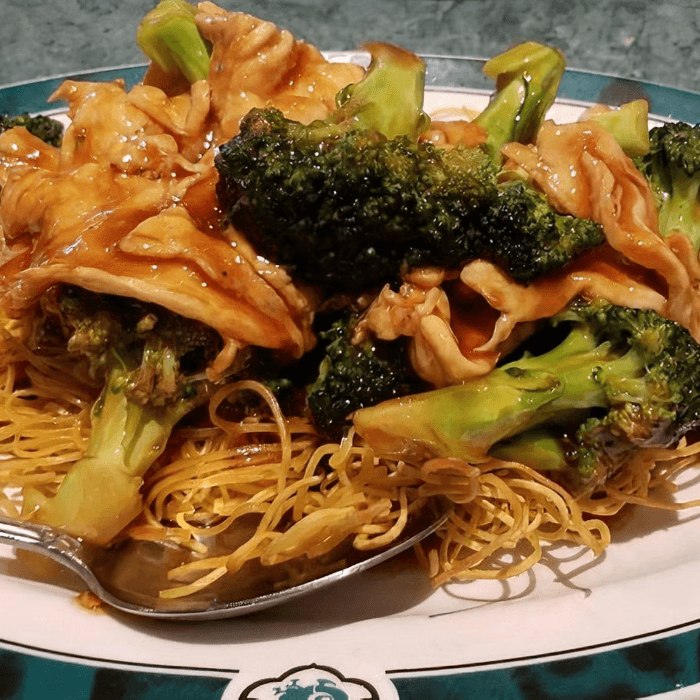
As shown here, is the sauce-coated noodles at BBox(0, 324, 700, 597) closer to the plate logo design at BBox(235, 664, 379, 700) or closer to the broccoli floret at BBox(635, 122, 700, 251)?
the plate logo design at BBox(235, 664, 379, 700)

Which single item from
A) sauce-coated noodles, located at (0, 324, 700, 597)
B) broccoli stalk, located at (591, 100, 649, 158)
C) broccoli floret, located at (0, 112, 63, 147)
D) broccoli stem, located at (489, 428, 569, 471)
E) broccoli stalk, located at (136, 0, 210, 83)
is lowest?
sauce-coated noodles, located at (0, 324, 700, 597)

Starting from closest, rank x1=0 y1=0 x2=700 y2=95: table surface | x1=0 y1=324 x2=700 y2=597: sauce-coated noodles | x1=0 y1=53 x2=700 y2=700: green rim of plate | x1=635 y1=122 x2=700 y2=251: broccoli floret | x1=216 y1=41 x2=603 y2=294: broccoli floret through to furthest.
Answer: x1=0 y1=53 x2=700 y2=700: green rim of plate
x1=216 y1=41 x2=603 y2=294: broccoli floret
x1=0 y1=324 x2=700 y2=597: sauce-coated noodles
x1=635 y1=122 x2=700 y2=251: broccoli floret
x1=0 y1=0 x2=700 y2=95: table surface

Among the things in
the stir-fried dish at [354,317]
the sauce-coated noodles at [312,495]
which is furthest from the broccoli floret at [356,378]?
the sauce-coated noodles at [312,495]

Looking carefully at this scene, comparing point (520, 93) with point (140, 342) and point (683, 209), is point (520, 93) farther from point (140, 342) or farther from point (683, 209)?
point (140, 342)

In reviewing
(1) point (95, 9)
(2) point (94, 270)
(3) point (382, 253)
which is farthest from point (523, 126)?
(1) point (95, 9)

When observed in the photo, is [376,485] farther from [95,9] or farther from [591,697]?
[95,9]

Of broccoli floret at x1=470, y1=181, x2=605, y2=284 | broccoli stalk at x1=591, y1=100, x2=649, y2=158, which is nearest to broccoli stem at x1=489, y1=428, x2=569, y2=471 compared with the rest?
broccoli floret at x1=470, y1=181, x2=605, y2=284

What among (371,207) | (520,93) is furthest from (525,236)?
(520,93)
